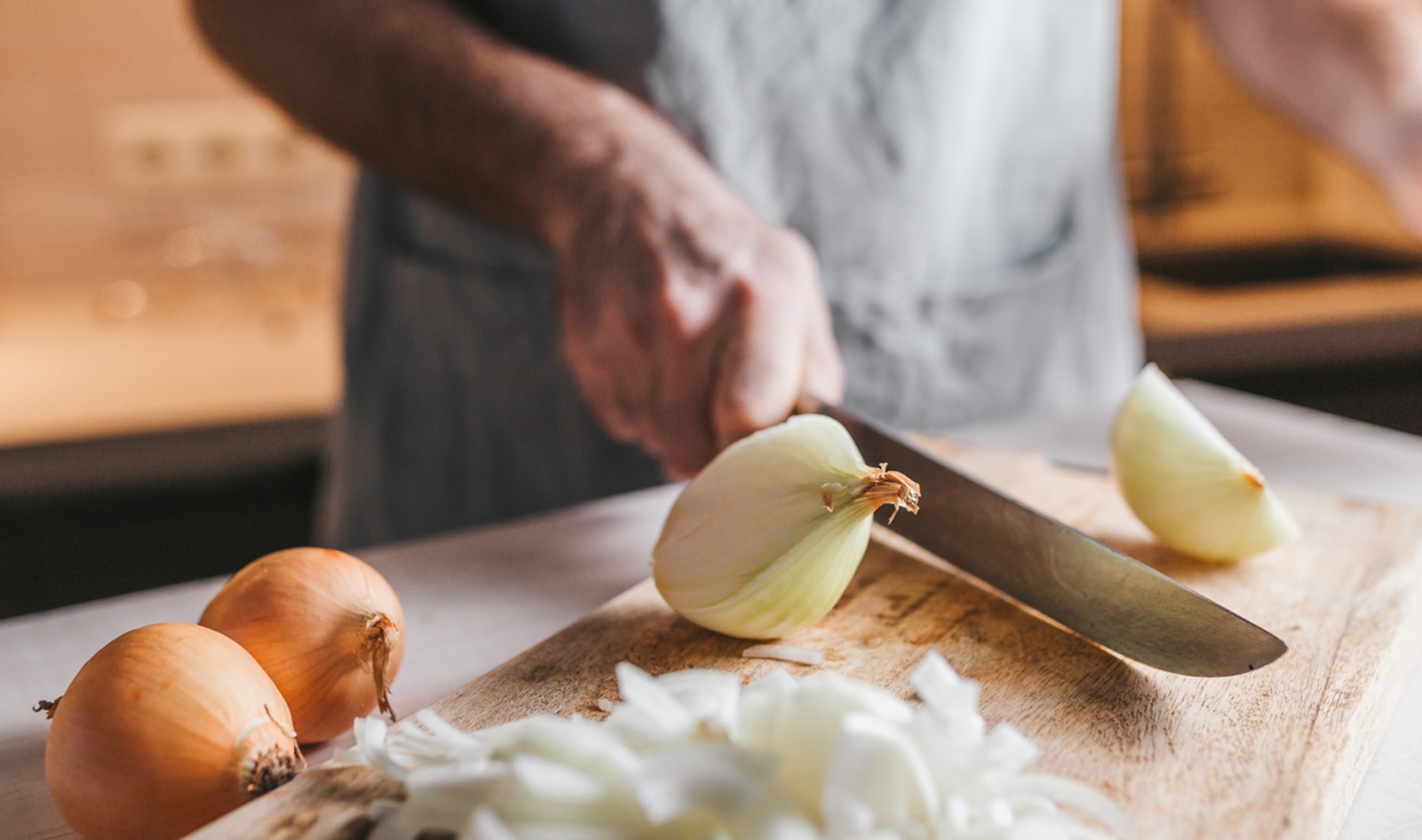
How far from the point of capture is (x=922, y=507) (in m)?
0.73

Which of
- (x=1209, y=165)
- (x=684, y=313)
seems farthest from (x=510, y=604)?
(x=1209, y=165)

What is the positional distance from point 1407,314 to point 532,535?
1968 mm

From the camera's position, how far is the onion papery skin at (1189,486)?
72cm

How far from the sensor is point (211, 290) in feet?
8.08

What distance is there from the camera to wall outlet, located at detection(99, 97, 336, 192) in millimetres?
2400

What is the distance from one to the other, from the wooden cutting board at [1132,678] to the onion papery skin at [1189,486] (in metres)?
0.02

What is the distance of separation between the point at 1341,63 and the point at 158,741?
1.31m

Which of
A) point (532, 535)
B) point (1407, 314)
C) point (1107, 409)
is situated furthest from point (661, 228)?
point (1407, 314)

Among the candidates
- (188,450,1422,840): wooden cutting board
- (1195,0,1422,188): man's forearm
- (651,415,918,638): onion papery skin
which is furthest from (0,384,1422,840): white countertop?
(1195,0,1422,188): man's forearm

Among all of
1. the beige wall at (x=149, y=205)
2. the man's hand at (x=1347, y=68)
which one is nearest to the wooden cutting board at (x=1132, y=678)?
the man's hand at (x=1347, y=68)

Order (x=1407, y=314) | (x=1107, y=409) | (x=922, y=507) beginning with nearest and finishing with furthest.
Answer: (x=922, y=507) → (x=1107, y=409) → (x=1407, y=314)

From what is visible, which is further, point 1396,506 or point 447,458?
point 447,458

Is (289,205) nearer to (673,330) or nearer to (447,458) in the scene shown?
(447,458)

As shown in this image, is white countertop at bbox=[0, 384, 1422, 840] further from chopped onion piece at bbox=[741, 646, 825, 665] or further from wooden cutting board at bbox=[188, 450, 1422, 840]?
chopped onion piece at bbox=[741, 646, 825, 665]
